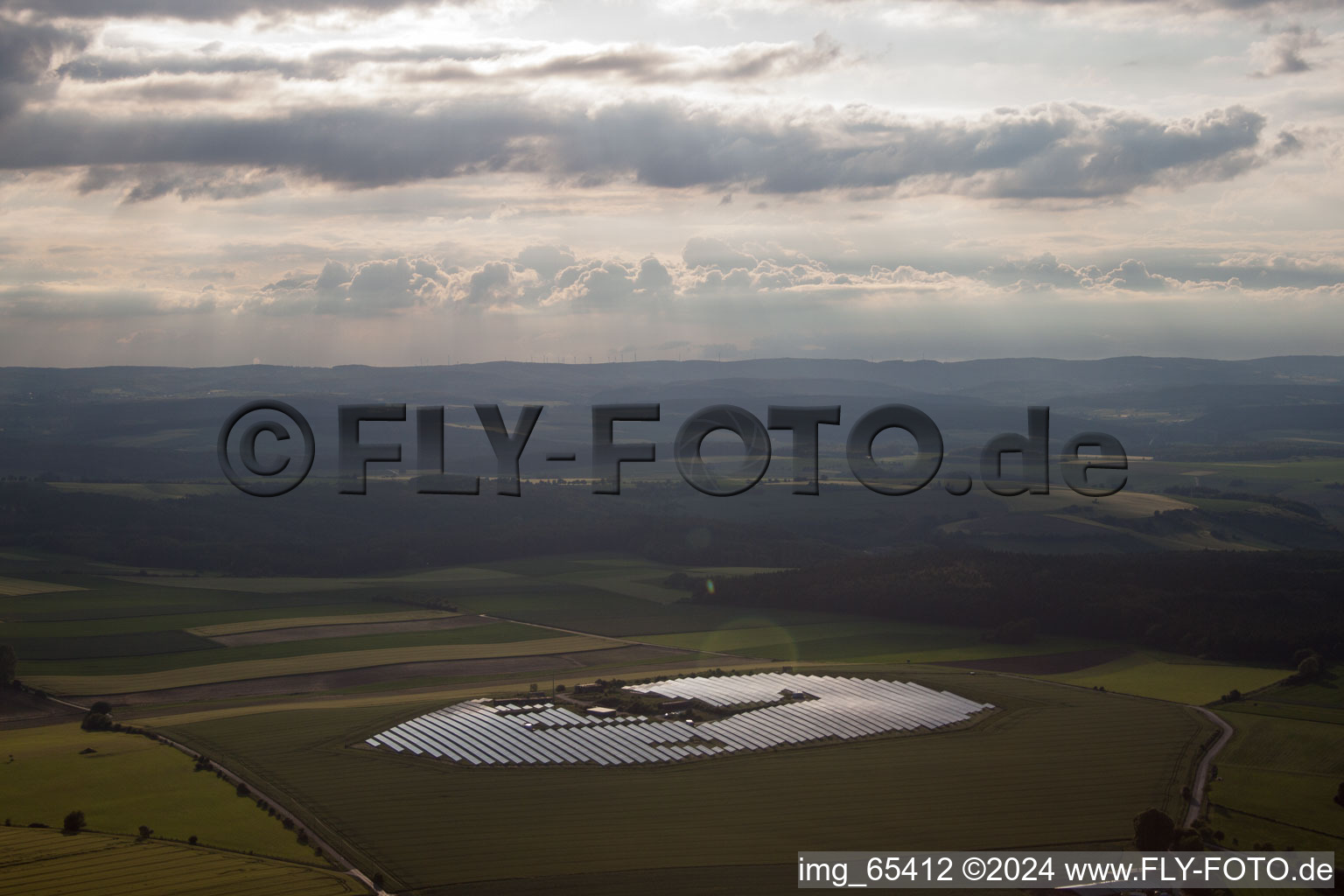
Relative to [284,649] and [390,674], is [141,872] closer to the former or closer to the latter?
[390,674]

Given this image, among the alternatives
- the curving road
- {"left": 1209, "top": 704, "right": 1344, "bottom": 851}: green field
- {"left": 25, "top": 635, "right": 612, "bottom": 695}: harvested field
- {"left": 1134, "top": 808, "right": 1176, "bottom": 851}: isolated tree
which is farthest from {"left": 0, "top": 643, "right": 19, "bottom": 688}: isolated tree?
{"left": 1209, "top": 704, "right": 1344, "bottom": 851}: green field

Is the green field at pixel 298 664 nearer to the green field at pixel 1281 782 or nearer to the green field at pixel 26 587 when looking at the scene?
the green field at pixel 26 587

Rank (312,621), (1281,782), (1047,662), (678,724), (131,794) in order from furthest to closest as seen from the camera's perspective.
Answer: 1. (312,621)
2. (1047,662)
3. (678,724)
4. (1281,782)
5. (131,794)

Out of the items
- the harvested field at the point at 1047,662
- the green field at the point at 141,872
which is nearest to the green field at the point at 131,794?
the green field at the point at 141,872

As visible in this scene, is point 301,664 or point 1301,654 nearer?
point 1301,654

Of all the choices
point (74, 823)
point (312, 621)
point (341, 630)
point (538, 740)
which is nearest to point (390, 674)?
point (341, 630)
